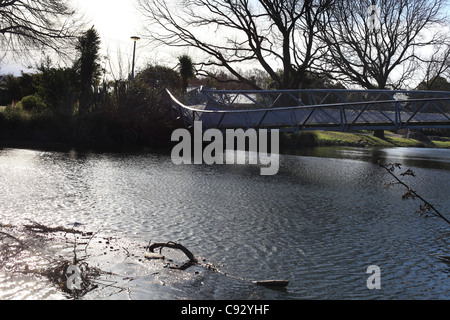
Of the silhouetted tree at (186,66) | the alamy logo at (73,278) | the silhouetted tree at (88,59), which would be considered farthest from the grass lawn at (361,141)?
the alamy logo at (73,278)

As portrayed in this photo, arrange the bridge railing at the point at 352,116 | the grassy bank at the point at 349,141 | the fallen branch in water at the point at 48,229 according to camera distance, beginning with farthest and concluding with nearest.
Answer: the grassy bank at the point at 349,141
the bridge railing at the point at 352,116
the fallen branch in water at the point at 48,229

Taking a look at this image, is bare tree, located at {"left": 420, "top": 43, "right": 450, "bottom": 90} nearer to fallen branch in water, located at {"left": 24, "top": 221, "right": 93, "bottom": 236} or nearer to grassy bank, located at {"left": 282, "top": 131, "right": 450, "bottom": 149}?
grassy bank, located at {"left": 282, "top": 131, "right": 450, "bottom": 149}

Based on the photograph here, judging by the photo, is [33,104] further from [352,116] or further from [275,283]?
[275,283]

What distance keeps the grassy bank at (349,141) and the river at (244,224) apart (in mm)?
13852

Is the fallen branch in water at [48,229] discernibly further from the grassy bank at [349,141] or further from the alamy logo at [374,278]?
the grassy bank at [349,141]

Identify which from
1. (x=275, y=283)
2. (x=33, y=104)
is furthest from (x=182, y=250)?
(x=33, y=104)

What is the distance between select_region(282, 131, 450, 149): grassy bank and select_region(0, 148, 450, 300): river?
45.4 ft

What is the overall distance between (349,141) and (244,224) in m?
24.8

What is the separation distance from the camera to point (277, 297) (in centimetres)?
360

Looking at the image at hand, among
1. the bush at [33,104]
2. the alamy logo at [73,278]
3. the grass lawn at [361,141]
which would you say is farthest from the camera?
the grass lawn at [361,141]

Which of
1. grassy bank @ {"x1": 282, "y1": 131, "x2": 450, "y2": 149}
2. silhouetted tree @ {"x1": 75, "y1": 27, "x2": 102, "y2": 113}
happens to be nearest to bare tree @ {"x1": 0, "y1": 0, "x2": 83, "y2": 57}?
silhouetted tree @ {"x1": 75, "y1": 27, "x2": 102, "y2": 113}

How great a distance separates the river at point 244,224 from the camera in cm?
379

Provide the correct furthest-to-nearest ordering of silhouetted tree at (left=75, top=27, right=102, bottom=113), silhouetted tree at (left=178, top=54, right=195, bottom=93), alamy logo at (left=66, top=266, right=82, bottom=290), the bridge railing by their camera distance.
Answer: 1. silhouetted tree at (left=178, top=54, right=195, bottom=93)
2. silhouetted tree at (left=75, top=27, right=102, bottom=113)
3. the bridge railing
4. alamy logo at (left=66, top=266, right=82, bottom=290)

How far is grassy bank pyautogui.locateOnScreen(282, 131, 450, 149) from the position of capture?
84.3 ft
